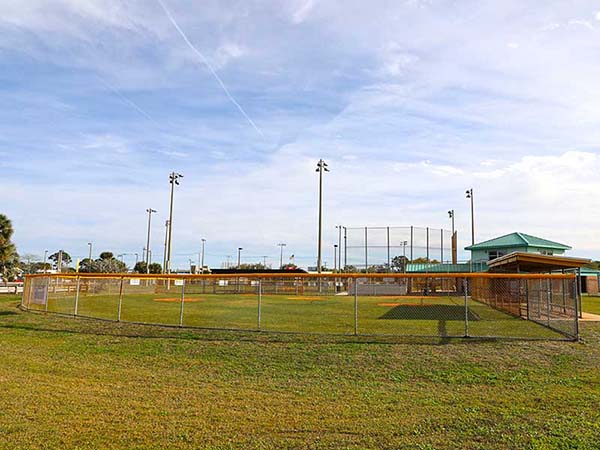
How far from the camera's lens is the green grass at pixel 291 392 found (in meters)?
5.93

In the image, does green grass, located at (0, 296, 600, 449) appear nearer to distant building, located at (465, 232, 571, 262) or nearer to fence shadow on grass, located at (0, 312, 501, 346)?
Answer: fence shadow on grass, located at (0, 312, 501, 346)

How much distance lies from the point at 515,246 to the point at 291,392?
4677 centimetres

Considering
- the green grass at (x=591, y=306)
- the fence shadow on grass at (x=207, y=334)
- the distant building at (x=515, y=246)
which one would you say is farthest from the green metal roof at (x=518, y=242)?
the fence shadow on grass at (x=207, y=334)

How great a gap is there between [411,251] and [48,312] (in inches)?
1415

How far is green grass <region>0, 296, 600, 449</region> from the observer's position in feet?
19.5

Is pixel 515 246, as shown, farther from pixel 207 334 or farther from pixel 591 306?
pixel 207 334

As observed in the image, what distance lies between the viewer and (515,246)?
49.9 meters

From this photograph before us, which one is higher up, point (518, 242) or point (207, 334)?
point (518, 242)

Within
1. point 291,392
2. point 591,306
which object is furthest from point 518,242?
point 291,392

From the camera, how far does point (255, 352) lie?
1156 centimetres

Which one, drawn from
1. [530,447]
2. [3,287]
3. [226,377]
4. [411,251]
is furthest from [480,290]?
[3,287]

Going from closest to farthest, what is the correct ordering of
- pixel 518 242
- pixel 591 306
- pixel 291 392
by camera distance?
pixel 291 392, pixel 591 306, pixel 518 242

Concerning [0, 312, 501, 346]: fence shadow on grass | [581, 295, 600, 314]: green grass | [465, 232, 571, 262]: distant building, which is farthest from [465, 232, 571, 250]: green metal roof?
[0, 312, 501, 346]: fence shadow on grass

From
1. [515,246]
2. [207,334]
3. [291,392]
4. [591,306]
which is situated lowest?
[291,392]
